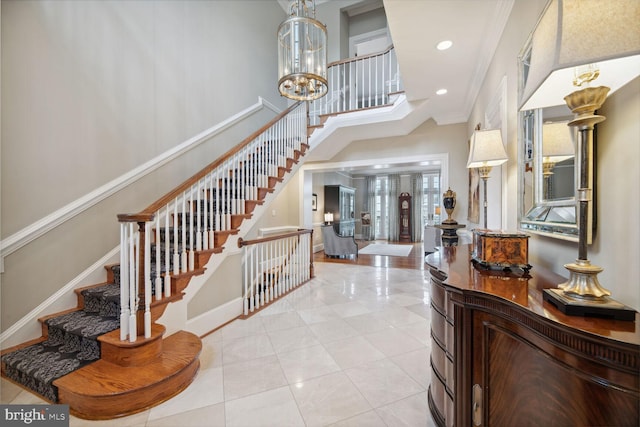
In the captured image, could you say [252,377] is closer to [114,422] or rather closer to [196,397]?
[196,397]

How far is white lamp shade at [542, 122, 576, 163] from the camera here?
1175 millimetres

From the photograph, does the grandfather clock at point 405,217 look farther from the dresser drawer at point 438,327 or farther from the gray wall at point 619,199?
the gray wall at point 619,199

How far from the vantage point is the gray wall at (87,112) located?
221cm

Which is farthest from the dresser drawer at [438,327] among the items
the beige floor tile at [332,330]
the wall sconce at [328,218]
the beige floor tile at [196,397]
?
the wall sconce at [328,218]

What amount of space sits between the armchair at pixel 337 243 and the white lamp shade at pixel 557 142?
5174 mm

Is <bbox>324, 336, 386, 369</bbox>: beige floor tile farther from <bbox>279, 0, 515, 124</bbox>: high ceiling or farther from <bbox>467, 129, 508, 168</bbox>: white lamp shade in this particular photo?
<bbox>279, 0, 515, 124</bbox>: high ceiling

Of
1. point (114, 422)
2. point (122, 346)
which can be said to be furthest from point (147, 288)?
point (114, 422)

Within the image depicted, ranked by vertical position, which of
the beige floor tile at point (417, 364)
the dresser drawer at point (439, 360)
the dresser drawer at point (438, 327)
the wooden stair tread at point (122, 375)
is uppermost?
the dresser drawer at point (438, 327)

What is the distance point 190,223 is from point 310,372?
167cm

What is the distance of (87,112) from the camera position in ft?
8.80

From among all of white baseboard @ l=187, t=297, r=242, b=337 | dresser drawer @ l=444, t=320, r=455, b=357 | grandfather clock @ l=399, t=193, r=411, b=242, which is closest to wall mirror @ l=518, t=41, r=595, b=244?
dresser drawer @ l=444, t=320, r=455, b=357

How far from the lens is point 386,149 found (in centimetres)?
565

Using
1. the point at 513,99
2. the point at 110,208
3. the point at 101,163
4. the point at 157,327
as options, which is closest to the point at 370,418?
the point at 157,327

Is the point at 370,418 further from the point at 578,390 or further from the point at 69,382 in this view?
the point at 69,382
